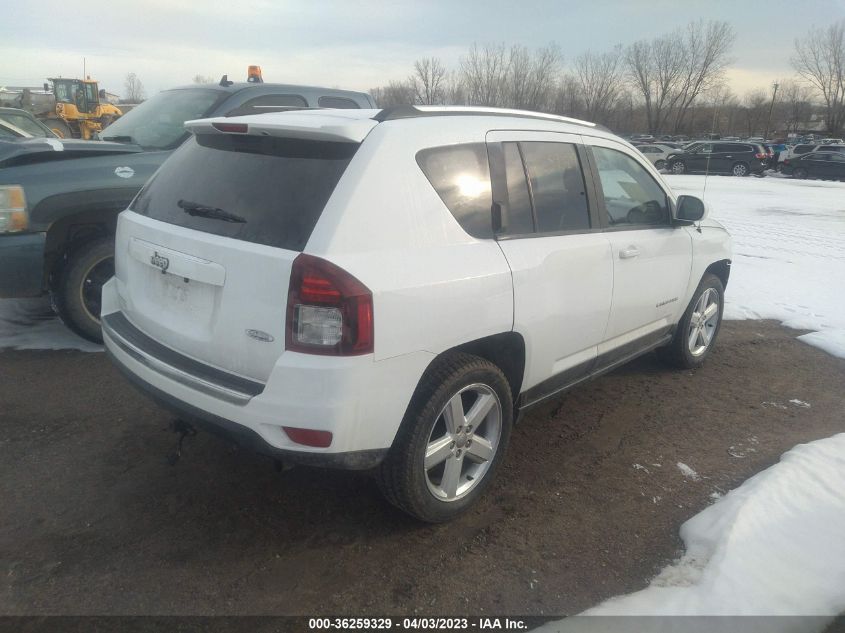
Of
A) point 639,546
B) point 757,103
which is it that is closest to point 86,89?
point 639,546

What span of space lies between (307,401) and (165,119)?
4.12m

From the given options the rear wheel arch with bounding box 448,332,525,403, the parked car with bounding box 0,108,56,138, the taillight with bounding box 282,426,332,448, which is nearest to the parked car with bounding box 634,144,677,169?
the parked car with bounding box 0,108,56,138

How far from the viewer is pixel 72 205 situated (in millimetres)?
4320

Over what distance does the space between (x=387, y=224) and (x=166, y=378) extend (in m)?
1.14

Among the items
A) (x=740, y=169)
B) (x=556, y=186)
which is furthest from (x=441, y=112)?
(x=740, y=169)

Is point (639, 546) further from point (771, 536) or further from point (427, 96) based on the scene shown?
point (427, 96)

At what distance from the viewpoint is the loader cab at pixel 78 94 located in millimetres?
28111

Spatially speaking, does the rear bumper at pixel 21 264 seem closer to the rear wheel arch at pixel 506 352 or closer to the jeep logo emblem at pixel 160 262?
the jeep logo emblem at pixel 160 262

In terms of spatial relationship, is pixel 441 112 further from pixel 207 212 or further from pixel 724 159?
pixel 724 159

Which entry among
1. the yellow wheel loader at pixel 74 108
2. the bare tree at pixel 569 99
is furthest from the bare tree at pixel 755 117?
the yellow wheel loader at pixel 74 108

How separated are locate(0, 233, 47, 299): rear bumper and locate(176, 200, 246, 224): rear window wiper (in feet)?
6.32

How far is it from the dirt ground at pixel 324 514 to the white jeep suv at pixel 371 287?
13.0 inches

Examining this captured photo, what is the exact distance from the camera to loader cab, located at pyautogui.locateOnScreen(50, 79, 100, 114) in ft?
92.2

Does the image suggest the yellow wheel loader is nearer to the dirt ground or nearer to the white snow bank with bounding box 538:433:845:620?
the dirt ground
